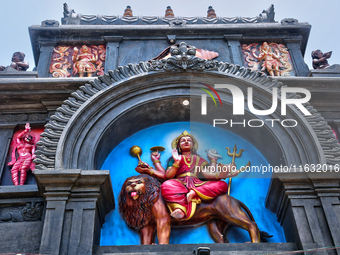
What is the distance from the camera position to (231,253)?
7.03 metres

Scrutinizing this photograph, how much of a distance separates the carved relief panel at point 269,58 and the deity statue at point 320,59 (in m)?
0.68

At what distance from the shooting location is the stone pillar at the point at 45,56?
34.3 ft

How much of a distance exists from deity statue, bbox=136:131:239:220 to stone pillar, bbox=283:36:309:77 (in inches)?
137

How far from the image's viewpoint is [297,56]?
11.1 metres

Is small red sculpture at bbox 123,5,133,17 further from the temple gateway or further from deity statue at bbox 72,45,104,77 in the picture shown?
deity statue at bbox 72,45,104,77

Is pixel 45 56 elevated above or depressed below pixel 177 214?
above

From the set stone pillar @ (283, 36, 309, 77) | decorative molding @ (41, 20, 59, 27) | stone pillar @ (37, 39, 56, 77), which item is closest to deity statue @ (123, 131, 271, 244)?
stone pillar @ (283, 36, 309, 77)

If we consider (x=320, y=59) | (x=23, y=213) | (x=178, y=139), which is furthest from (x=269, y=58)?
(x=23, y=213)

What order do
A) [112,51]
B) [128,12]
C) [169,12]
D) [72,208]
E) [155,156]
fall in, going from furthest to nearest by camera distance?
1. [169,12]
2. [128,12]
3. [112,51]
4. [155,156]
5. [72,208]

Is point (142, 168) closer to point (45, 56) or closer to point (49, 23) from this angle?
point (45, 56)

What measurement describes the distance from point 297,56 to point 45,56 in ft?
22.0

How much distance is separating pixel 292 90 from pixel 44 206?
234 inches

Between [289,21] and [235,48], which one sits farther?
[289,21]

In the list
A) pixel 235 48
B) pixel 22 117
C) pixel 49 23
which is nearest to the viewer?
pixel 22 117
